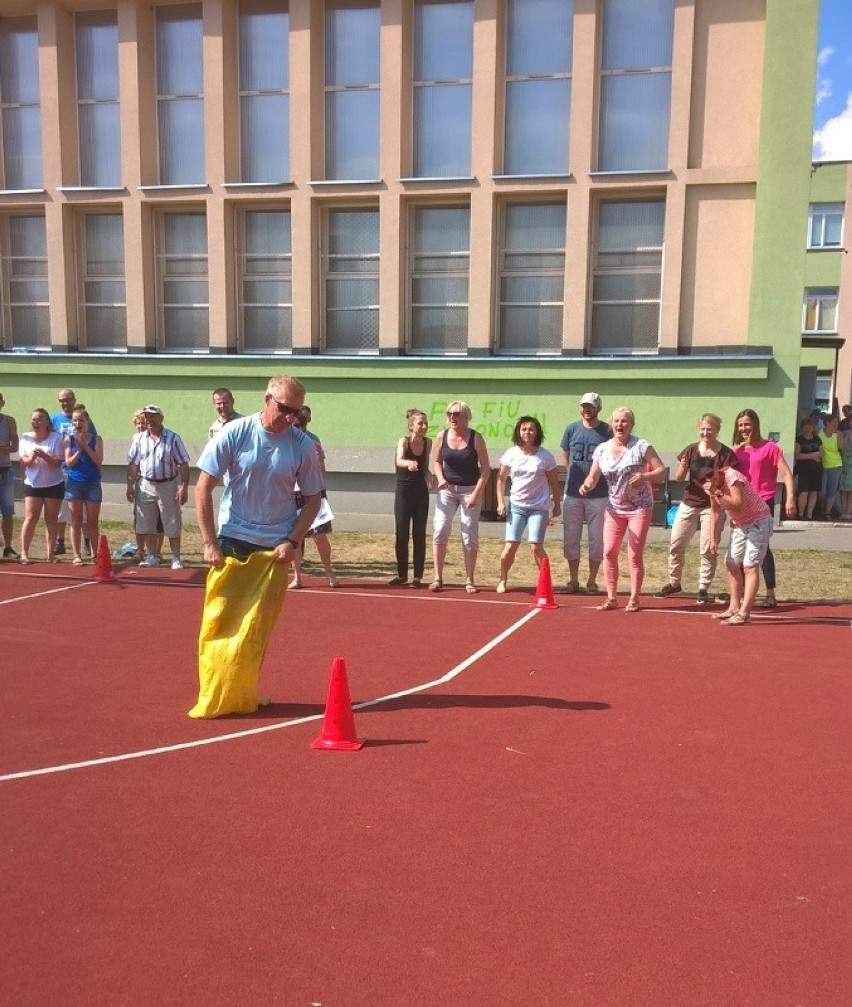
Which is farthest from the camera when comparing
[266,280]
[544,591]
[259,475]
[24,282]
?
A: [24,282]

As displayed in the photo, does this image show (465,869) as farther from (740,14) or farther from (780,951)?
(740,14)

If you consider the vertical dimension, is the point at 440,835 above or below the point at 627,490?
below

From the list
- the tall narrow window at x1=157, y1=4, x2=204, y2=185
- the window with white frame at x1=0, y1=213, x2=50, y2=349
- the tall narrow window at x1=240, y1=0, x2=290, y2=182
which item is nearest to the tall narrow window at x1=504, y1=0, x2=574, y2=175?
the tall narrow window at x1=240, y1=0, x2=290, y2=182

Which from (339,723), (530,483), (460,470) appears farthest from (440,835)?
(460,470)

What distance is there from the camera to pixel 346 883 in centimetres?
397

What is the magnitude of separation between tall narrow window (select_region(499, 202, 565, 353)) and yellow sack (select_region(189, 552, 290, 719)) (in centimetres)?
1273

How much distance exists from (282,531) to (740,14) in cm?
1440

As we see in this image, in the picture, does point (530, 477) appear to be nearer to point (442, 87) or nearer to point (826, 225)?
point (442, 87)

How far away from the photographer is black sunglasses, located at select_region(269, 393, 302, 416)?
598 centimetres

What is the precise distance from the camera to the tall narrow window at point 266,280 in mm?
18828

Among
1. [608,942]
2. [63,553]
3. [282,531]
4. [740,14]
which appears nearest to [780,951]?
[608,942]

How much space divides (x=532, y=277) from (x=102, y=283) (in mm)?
9085

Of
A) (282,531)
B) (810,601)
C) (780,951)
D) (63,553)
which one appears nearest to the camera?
(780,951)

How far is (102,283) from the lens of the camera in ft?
65.0
